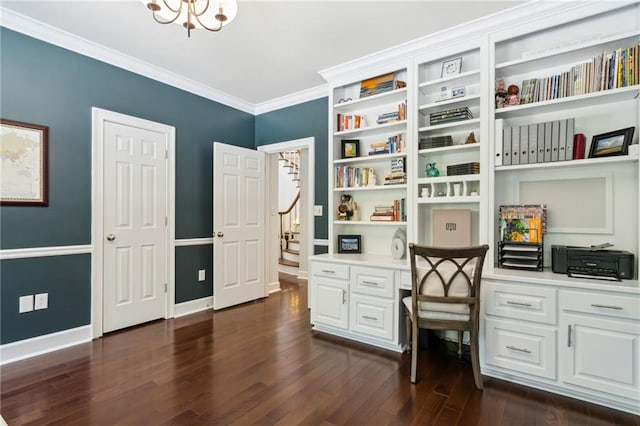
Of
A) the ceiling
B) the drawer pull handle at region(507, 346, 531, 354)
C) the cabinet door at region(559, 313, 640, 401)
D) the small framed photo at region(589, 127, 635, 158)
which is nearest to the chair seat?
the drawer pull handle at region(507, 346, 531, 354)

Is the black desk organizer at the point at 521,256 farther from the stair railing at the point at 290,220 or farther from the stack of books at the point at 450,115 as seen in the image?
the stair railing at the point at 290,220

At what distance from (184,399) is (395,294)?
1.71 meters

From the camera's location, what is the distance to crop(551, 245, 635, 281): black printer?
204 centimetres

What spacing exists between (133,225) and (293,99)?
97.1 inches

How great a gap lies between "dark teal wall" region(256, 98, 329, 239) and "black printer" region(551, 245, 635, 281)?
7.65 ft

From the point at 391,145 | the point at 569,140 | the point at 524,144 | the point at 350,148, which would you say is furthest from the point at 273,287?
the point at 569,140

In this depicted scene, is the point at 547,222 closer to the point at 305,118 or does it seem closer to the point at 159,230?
the point at 305,118

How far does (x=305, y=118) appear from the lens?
4.15 meters

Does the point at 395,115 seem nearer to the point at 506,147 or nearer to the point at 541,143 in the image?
the point at 506,147

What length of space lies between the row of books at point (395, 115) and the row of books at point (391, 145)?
0.56 ft

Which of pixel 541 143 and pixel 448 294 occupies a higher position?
pixel 541 143

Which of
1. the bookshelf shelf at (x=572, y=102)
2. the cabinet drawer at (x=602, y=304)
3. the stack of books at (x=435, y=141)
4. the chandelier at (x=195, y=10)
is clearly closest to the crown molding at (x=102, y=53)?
the chandelier at (x=195, y=10)

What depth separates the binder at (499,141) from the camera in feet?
8.41

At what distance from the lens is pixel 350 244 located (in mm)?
3520
